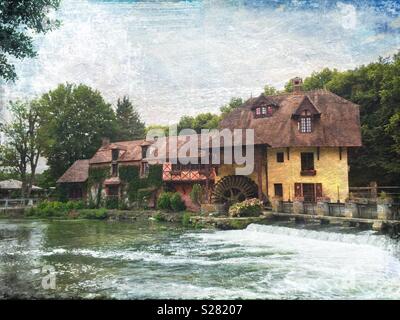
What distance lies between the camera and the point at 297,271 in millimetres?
6445

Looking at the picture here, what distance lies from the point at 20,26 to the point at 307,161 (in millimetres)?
10375

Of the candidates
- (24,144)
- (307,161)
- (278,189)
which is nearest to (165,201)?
(278,189)

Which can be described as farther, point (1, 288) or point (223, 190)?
point (223, 190)

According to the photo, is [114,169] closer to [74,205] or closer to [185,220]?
[74,205]

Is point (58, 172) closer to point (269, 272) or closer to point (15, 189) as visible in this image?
point (15, 189)

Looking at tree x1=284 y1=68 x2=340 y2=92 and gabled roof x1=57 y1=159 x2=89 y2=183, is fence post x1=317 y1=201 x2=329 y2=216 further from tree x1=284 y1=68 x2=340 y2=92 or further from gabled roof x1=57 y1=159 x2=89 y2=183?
gabled roof x1=57 y1=159 x2=89 y2=183

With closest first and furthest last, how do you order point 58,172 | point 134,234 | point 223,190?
point 134,234 < point 58,172 < point 223,190

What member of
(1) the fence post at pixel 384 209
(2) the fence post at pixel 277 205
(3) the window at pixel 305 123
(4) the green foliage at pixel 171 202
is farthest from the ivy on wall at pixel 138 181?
(1) the fence post at pixel 384 209

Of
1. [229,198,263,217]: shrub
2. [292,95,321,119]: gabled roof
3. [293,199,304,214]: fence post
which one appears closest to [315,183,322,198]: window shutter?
[293,199,304,214]: fence post

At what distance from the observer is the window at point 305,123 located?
14.1 meters

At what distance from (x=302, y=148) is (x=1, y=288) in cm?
1091

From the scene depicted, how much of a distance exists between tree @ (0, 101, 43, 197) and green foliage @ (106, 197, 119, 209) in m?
4.71

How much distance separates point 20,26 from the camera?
6.95m

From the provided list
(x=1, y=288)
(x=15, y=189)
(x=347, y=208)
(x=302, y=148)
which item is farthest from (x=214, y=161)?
(x=1, y=288)
